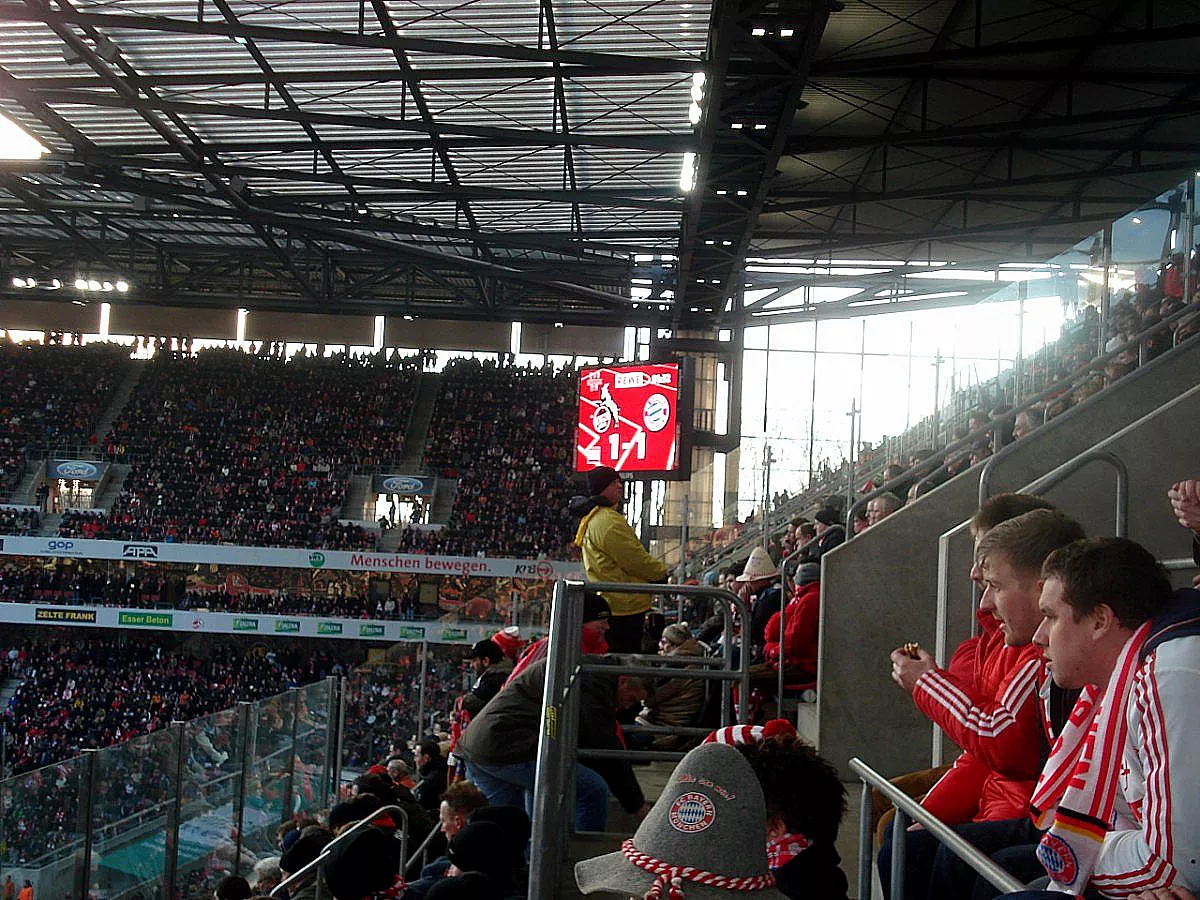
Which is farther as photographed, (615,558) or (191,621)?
(191,621)

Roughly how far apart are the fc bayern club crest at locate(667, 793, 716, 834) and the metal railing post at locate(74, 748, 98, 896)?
678 centimetres

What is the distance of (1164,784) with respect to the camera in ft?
6.21

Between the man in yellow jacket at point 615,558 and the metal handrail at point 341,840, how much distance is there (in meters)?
1.52

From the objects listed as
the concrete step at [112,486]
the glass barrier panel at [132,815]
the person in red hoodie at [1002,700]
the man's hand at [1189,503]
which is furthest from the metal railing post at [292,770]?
the concrete step at [112,486]

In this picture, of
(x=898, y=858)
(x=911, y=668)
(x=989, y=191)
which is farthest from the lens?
(x=989, y=191)

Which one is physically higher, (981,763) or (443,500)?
(443,500)

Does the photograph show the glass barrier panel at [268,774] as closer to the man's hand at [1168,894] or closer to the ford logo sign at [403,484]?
the man's hand at [1168,894]

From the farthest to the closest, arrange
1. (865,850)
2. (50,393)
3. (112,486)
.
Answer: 1. (50,393)
2. (112,486)
3. (865,850)

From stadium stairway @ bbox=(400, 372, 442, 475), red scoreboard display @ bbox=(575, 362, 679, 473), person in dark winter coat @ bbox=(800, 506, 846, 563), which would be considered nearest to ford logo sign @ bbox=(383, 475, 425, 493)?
stadium stairway @ bbox=(400, 372, 442, 475)

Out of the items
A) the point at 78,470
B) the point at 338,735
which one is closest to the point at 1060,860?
the point at 338,735

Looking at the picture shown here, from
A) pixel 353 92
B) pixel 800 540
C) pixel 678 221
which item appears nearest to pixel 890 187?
pixel 678 221

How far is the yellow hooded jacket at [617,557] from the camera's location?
20.0ft

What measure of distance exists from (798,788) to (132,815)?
6.86 meters

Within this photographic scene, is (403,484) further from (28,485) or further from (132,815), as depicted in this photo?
(132,815)
